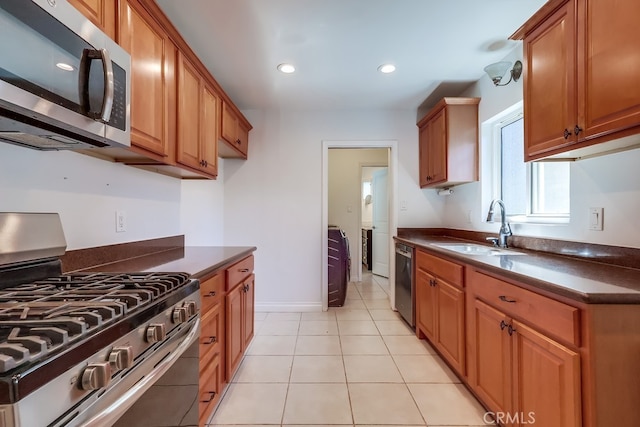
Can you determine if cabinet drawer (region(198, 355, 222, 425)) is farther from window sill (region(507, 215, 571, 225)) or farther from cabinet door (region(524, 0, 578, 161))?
window sill (region(507, 215, 571, 225))

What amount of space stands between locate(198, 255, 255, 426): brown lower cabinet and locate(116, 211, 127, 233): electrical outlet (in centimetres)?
62

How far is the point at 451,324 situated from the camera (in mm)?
→ 2070

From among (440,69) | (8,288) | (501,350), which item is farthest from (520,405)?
(440,69)

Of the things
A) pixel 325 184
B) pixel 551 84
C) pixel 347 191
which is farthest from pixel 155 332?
pixel 347 191

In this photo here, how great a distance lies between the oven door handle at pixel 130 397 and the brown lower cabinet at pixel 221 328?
450 mm

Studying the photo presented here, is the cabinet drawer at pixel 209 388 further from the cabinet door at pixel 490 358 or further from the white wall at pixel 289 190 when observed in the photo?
the white wall at pixel 289 190

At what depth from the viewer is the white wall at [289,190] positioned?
359 cm

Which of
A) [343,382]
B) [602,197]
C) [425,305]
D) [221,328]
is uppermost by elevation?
[602,197]

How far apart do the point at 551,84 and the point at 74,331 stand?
6.99ft

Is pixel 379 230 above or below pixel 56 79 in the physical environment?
below

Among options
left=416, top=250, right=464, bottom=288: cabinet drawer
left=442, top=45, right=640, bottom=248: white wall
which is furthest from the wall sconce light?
left=416, top=250, right=464, bottom=288: cabinet drawer

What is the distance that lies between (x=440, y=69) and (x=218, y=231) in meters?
2.79

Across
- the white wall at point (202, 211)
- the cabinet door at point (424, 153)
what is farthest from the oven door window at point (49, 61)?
the cabinet door at point (424, 153)

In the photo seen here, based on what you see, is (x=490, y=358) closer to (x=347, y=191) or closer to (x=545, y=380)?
(x=545, y=380)
